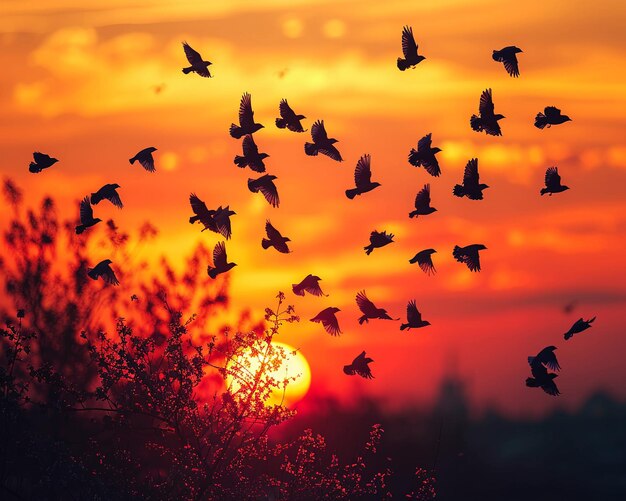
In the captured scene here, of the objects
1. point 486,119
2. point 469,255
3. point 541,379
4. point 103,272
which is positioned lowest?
point 541,379

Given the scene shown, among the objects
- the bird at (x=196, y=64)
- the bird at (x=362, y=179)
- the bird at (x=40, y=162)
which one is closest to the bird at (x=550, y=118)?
the bird at (x=362, y=179)

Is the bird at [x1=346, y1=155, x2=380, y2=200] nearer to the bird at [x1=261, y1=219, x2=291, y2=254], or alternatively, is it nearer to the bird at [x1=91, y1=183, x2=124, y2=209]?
the bird at [x1=261, y1=219, x2=291, y2=254]

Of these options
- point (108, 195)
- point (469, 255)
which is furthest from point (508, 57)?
point (108, 195)

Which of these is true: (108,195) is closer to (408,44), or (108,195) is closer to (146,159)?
(146,159)

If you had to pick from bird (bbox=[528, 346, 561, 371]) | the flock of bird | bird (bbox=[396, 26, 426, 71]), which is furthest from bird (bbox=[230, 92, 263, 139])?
bird (bbox=[528, 346, 561, 371])

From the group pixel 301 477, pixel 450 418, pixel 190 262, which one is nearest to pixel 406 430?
pixel 450 418

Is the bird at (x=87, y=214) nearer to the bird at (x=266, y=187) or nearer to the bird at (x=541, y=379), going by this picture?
the bird at (x=266, y=187)

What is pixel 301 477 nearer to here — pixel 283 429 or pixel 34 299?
pixel 34 299
